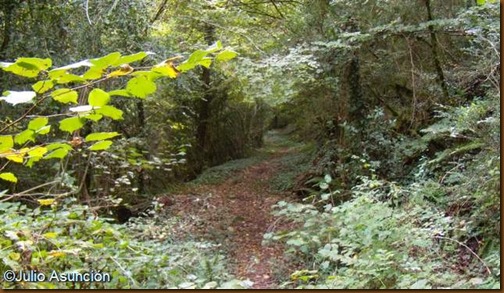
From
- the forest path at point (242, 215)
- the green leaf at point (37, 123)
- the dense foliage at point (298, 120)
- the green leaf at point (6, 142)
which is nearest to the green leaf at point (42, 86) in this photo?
the dense foliage at point (298, 120)

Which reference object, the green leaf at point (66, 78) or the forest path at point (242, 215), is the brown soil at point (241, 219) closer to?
the forest path at point (242, 215)

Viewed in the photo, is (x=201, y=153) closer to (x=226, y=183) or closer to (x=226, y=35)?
(x=226, y=183)

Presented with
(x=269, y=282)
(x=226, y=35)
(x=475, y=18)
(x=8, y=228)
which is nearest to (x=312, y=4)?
(x=226, y=35)

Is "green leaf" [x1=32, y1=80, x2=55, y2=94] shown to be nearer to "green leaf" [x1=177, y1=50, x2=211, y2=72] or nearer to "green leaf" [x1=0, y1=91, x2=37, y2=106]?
"green leaf" [x1=0, y1=91, x2=37, y2=106]

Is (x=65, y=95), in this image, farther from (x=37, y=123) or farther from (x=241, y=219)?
(x=241, y=219)

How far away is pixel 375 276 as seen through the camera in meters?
3.15

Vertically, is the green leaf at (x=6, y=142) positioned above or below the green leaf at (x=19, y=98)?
below

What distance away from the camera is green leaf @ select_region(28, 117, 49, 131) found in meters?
0.99

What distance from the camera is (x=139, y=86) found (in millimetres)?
925

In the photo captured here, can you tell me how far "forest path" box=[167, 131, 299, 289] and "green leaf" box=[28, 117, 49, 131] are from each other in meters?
3.26

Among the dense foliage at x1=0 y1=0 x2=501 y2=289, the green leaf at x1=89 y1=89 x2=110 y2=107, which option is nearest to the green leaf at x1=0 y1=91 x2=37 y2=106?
the dense foliage at x1=0 y1=0 x2=501 y2=289

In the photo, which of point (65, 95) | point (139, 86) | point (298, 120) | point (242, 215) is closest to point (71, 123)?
point (65, 95)

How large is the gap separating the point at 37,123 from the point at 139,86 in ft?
0.92

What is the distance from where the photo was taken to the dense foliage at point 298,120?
1.86 meters
